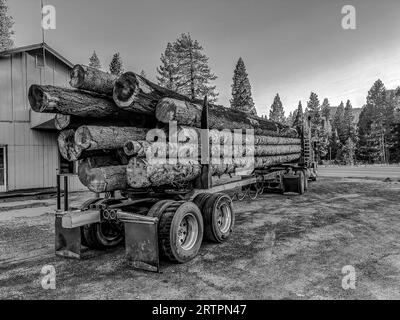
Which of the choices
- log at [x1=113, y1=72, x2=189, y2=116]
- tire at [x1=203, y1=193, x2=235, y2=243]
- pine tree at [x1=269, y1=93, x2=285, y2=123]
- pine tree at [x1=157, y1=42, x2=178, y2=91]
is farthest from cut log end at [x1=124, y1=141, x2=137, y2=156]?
pine tree at [x1=269, y1=93, x2=285, y2=123]

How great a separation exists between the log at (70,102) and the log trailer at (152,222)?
1.67 m

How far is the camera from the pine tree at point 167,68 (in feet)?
141

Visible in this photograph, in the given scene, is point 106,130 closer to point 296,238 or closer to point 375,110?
→ point 296,238

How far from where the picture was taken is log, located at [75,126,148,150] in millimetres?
5004


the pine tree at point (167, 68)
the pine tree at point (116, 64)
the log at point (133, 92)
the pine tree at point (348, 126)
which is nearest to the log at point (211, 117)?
the log at point (133, 92)

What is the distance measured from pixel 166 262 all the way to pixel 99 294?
1435mm

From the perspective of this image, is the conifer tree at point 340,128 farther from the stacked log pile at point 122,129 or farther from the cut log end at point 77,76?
the cut log end at point 77,76

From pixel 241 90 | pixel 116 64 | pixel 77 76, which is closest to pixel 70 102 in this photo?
pixel 77 76

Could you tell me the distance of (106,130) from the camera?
5.25 metres

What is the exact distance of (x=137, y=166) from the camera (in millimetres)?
5297

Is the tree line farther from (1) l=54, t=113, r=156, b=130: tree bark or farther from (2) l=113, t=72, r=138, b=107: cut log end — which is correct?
(2) l=113, t=72, r=138, b=107: cut log end

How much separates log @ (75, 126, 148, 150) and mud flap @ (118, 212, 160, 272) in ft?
4.01
